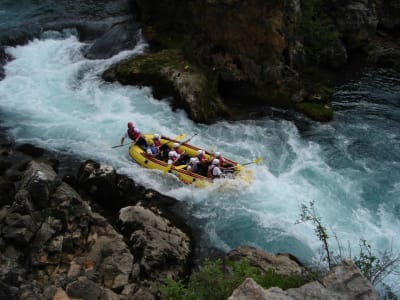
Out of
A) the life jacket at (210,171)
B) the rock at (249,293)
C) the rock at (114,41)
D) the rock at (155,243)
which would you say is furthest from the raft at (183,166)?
the rock at (249,293)

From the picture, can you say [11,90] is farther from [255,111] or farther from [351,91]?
[351,91]

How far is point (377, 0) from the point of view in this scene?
23859mm

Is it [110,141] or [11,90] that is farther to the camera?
[11,90]

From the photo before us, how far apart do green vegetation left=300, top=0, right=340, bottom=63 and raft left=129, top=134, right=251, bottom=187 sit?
8.12 m

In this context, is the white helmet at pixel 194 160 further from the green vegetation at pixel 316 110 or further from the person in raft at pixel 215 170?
the green vegetation at pixel 316 110

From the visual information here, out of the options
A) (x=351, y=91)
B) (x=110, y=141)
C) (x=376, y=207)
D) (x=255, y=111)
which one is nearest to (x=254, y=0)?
(x=255, y=111)

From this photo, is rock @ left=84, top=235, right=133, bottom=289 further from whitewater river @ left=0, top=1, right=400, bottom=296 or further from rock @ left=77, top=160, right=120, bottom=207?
whitewater river @ left=0, top=1, right=400, bottom=296

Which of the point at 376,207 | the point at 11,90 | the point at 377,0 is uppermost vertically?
the point at 377,0

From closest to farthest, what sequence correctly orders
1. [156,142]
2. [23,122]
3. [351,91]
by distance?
1. [156,142]
2. [23,122]
3. [351,91]

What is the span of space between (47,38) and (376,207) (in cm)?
1685

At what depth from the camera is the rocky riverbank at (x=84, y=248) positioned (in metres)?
9.89

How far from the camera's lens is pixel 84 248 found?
1126 cm

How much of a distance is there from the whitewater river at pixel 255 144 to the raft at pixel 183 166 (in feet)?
0.77

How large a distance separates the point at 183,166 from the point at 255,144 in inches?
129
